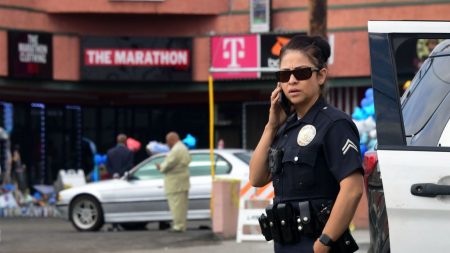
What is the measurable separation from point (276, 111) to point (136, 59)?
21058 millimetres

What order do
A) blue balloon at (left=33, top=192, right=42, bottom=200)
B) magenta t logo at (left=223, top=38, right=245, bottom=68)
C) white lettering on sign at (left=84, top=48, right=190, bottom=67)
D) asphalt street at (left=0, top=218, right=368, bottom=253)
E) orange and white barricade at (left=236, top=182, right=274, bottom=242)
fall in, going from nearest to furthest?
asphalt street at (left=0, top=218, right=368, bottom=253), orange and white barricade at (left=236, top=182, right=274, bottom=242), magenta t logo at (left=223, top=38, right=245, bottom=68), blue balloon at (left=33, top=192, right=42, bottom=200), white lettering on sign at (left=84, top=48, right=190, bottom=67)

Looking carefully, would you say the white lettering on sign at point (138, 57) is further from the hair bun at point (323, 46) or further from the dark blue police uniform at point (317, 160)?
the dark blue police uniform at point (317, 160)

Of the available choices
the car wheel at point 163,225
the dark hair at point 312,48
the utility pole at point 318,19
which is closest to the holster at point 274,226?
the dark hair at point 312,48

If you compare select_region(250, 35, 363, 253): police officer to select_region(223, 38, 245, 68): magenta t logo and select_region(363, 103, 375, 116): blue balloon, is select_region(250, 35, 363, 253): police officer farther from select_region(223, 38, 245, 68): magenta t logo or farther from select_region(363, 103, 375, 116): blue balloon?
select_region(223, 38, 245, 68): magenta t logo

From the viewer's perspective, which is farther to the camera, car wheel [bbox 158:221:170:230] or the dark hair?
car wheel [bbox 158:221:170:230]

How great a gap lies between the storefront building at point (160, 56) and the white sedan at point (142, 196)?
696 cm

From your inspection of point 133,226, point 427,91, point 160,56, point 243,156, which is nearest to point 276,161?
point 427,91

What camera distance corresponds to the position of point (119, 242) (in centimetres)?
1548

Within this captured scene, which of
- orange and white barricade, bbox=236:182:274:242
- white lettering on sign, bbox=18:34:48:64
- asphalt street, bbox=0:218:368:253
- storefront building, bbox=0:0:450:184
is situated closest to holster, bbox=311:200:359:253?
asphalt street, bbox=0:218:368:253

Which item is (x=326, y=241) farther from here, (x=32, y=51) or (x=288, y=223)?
(x=32, y=51)

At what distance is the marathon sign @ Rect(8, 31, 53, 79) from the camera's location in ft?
80.5

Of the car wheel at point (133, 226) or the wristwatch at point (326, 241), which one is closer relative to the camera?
the wristwatch at point (326, 241)

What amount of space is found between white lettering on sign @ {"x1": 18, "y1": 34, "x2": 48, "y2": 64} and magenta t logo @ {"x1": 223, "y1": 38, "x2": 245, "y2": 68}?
440 centimetres

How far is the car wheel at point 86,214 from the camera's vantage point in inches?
711
